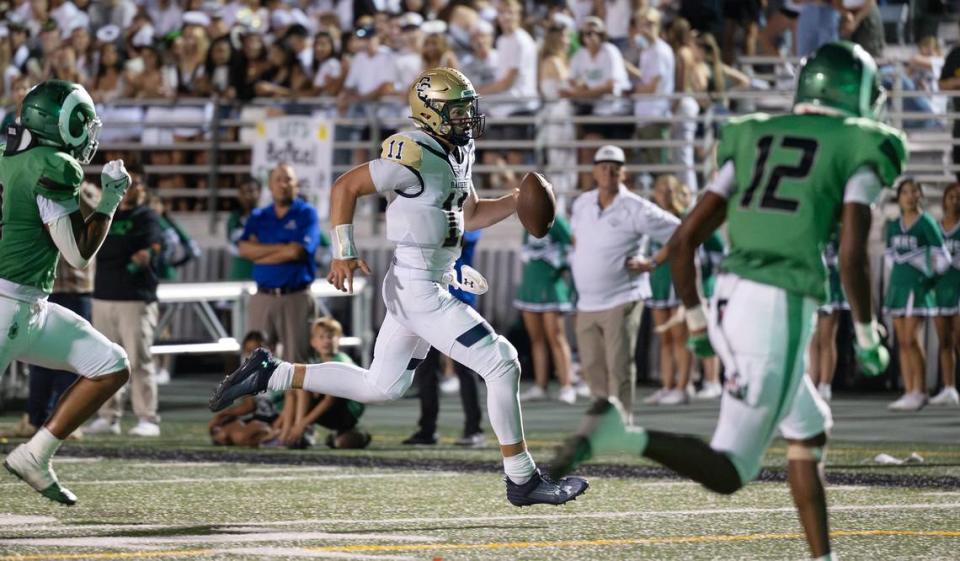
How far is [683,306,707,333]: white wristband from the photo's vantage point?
6.23 metres

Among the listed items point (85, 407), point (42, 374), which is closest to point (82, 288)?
point (42, 374)

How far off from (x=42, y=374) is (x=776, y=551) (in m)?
6.35

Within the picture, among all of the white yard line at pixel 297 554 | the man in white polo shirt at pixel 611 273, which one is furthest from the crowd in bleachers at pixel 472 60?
the white yard line at pixel 297 554

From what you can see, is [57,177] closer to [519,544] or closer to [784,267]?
[519,544]

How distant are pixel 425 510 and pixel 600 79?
9020 mm

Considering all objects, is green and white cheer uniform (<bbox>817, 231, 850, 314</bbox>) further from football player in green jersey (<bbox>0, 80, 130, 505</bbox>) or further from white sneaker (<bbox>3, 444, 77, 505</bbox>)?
white sneaker (<bbox>3, 444, 77, 505</bbox>)

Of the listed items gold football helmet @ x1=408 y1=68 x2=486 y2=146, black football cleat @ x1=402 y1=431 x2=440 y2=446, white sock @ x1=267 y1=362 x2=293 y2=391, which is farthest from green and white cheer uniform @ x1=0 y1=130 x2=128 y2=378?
black football cleat @ x1=402 y1=431 x2=440 y2=446

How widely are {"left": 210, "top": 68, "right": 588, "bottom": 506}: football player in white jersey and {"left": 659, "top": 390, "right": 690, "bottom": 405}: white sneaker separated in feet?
24.3

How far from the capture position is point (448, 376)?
17297 mm

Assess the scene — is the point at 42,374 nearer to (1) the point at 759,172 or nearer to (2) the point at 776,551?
(2) the point at 776,551

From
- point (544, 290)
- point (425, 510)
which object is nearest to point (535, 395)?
point (544, 290)

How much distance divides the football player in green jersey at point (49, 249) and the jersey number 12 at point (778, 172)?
119 inches

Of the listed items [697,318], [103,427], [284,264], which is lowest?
[103,427]

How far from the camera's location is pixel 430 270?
26.0 feet
